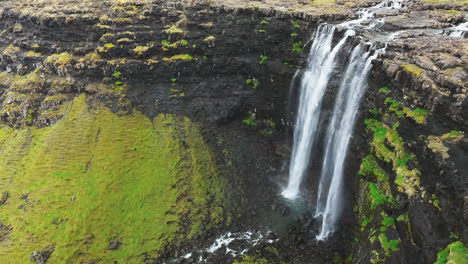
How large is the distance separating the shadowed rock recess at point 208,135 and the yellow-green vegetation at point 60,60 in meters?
0.21

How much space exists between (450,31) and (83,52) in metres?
31.0

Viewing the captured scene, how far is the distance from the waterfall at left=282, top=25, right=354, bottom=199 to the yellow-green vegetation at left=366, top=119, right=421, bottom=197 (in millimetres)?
5557

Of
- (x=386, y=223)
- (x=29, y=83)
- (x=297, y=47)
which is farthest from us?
(x=29, y=83)

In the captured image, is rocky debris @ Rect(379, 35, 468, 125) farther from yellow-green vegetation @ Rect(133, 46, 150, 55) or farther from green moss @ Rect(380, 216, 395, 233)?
yellow-green vegetation @ Rect(133, 46, 150, 55)

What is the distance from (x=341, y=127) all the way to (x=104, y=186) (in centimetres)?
1774

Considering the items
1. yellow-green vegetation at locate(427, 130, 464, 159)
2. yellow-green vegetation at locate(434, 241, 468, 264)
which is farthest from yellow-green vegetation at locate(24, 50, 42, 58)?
yellow-green vegetation at locate(434, 241, 468, 264)

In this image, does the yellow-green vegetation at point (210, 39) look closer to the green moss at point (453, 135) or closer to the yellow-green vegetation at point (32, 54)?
the yellow-green vegetation at point (32, 54)

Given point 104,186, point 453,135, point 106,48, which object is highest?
point 453,135

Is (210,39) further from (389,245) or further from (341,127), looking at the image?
(389,245)

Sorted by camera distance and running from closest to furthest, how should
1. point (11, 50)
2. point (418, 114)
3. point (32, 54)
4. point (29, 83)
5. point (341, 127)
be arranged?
point (418, 114) → point (341, 127) → point (29, 83) → point (32, 54) → point (11, 50)

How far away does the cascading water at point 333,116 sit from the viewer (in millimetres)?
20531

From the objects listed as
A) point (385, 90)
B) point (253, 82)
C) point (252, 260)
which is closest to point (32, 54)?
point (253, 82)

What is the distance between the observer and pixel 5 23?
38469 mm

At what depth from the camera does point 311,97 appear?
82.0 ft
